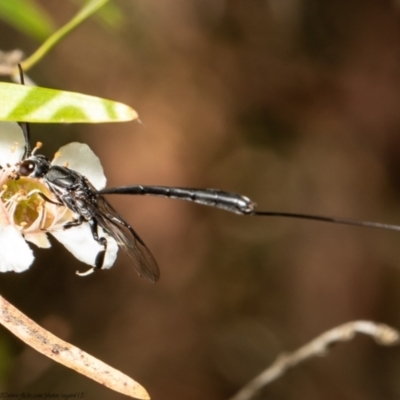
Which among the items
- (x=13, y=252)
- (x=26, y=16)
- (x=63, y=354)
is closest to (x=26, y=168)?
(x=13, y=252)

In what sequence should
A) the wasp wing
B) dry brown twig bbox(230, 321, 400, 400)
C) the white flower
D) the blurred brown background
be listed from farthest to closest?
1. the blurred brown background
2. dry brown twig bbox(230, 321, 400, 400)
3. the wasp wing
4. the white flower

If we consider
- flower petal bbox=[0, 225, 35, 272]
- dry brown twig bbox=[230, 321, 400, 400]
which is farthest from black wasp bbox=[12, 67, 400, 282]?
dry brown twig bbox=[230, 321, 400, 400]

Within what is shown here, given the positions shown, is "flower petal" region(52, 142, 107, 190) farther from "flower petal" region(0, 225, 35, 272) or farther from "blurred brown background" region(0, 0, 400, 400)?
"blurred brown background" region(0, 0, 400, 400)

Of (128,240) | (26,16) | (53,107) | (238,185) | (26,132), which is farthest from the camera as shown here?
(238,185)

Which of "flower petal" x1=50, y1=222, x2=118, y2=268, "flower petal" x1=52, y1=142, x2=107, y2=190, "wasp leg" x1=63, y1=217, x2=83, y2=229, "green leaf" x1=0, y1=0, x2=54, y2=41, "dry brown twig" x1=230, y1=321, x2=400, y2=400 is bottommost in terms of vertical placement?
"flower petal" x1=50, y1=222, x2=118, y2=268

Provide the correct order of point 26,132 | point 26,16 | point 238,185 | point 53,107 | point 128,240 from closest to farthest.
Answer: point 53,107 → point 26,132 → point 128,240 → point 26,16 → point 238,185

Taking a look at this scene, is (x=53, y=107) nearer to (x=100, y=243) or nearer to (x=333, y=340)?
(x=100, y=243)

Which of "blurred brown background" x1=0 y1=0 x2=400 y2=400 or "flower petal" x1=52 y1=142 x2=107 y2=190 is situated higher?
"blurred brown background" x1=0 y1=0 x2=400 y2=400

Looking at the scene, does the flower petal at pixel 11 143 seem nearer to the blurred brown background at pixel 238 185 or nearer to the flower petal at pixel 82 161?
the flower petal at pixel 82 161

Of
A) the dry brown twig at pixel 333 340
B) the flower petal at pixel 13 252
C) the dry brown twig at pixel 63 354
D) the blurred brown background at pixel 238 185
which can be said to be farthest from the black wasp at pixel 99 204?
the blurred brown background at pixel 238 185
